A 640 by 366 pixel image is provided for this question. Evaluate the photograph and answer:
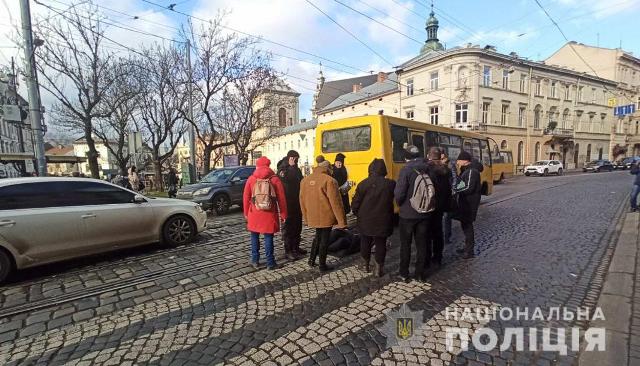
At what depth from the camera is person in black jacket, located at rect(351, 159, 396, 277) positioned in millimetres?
4465

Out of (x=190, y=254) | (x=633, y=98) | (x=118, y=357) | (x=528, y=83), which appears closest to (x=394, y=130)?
(x=190, y=254)

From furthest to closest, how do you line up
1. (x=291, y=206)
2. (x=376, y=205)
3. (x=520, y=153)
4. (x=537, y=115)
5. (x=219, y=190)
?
(x=537, y=115), (x=520, y=153), (x=219, y=190), (x=291, y=206), (x=376, y=205)

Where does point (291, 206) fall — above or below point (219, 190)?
above

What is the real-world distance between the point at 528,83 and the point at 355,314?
4537 centimetres

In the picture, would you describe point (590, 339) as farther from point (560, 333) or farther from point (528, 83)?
point (528, 83)

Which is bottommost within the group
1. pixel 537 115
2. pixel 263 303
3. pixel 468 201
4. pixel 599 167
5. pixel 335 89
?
pixel 599 167

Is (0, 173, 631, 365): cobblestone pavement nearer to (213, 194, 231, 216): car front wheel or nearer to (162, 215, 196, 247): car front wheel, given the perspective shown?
(162, 215, 196, 247): car front wheel

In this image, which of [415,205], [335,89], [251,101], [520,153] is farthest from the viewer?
[335,89]

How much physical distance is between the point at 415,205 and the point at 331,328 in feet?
6.61

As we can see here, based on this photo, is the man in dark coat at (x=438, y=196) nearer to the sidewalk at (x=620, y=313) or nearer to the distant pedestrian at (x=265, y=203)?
the sidewalk at (x=620, y=313)

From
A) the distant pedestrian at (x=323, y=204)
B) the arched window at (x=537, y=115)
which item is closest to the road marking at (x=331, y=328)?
Result: the distant pedestrian at (x=323, y=204)

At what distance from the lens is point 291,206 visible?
5867mm

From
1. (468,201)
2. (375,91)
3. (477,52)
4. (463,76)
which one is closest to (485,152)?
(468,201)
